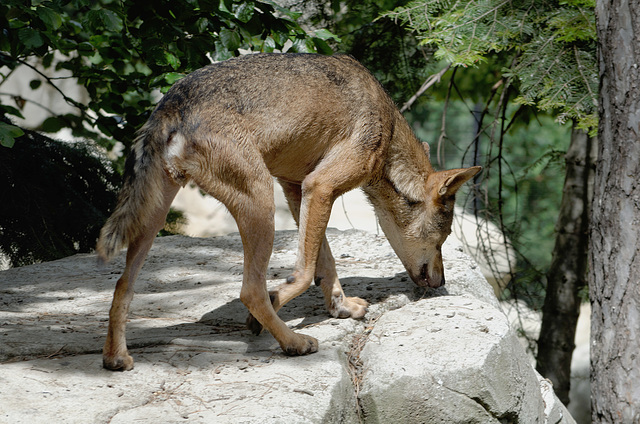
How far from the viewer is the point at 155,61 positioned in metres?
5.00

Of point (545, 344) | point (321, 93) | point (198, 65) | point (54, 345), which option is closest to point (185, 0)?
point (198, 65)

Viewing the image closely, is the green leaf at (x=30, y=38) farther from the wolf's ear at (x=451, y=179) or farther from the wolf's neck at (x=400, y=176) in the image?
the wolf's ear at (x=451, y=179)

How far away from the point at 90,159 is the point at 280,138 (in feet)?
13.1

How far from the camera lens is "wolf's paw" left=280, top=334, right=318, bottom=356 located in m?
3.94

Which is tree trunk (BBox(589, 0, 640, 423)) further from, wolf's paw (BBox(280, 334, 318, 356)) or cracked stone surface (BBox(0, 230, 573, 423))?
wolf's paw (BBox(280, 334, 318, 356))

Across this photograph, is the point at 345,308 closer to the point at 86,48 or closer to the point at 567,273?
the point at 86,48

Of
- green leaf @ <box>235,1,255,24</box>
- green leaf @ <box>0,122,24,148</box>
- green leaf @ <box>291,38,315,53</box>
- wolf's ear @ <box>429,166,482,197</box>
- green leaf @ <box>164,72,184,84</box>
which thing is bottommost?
wolf's ear @ <box>429,166,482,197</box>

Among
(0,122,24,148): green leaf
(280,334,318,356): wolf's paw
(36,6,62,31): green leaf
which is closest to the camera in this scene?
(280,334,318,356): wolf's paw

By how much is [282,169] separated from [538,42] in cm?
228

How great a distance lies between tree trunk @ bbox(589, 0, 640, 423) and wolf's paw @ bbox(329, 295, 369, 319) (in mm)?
1617

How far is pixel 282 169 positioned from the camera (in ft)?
14.5

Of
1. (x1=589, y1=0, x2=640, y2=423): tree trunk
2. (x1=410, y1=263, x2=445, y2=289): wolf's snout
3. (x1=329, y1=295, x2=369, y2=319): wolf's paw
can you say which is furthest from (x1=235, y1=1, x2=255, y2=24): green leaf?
(x1=589, y1=0, x2=640, y2=423): tree trunk

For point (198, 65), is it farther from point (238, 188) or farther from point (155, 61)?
point (238, 188)

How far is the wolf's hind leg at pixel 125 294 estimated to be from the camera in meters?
3.67
